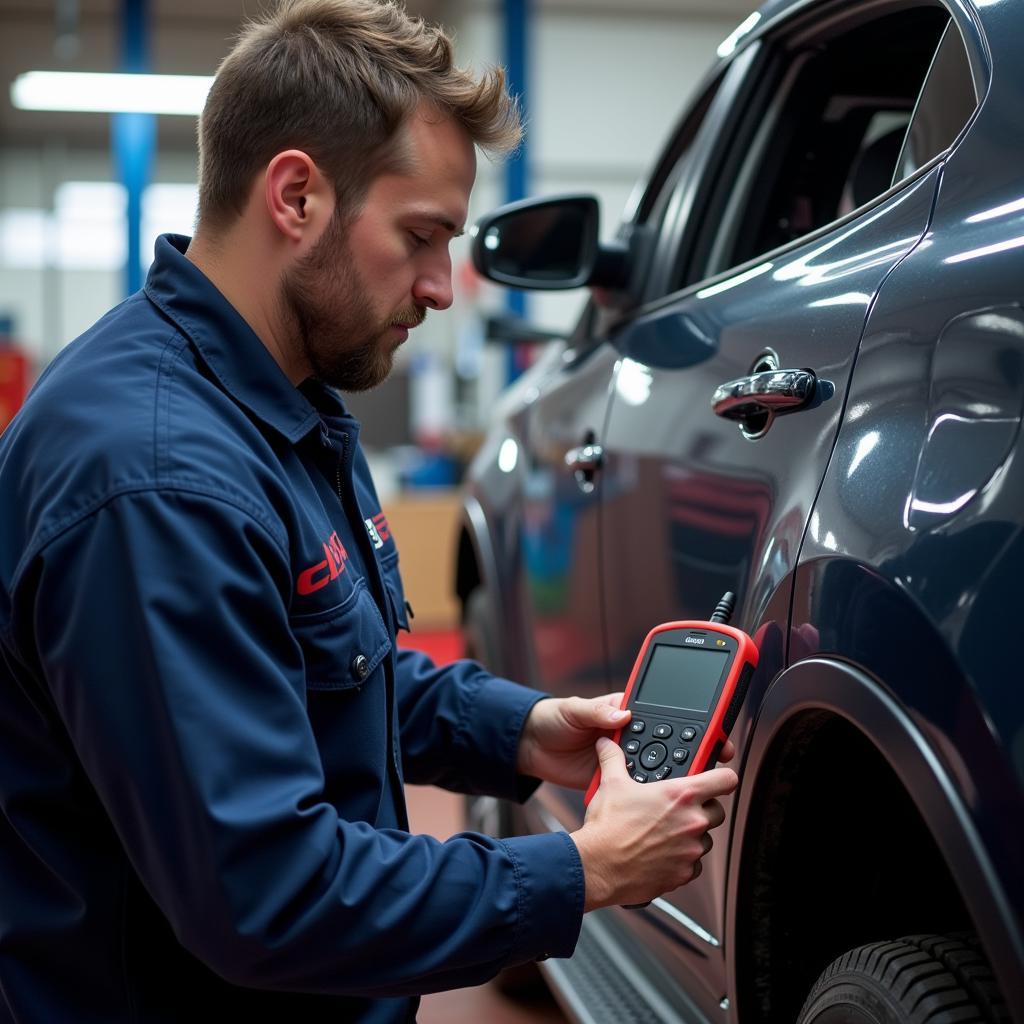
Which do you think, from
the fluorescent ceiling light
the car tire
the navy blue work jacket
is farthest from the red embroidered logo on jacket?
the fluorescent ceiling light

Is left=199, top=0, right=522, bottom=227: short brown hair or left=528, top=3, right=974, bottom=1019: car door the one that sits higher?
left=199, top=0, right=522, bottom=227: short brown hair

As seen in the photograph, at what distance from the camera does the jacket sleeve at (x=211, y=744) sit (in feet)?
3.38

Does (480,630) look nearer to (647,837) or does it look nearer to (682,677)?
(682,677)

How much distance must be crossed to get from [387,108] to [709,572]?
2.01 ft

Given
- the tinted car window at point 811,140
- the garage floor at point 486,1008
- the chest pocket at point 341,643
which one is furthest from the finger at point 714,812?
the garage floor at point 486,1008

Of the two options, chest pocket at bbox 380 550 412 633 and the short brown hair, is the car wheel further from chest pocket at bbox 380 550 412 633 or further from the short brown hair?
the short brown hair

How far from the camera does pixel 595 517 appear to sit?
1951 mm

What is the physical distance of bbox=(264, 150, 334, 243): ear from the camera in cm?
127

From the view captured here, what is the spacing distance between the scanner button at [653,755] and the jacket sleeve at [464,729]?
0.32m

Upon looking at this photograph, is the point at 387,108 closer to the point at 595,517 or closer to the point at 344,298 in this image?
the point at 344,298

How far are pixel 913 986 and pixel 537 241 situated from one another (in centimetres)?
153

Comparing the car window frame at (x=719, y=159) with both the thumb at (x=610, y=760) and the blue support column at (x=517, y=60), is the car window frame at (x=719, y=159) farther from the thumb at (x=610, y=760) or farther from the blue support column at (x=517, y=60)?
the blue support column at (x=517, y=60)

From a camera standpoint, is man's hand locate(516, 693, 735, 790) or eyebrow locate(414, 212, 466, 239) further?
man's hand locate(516, 693, 735, 790)

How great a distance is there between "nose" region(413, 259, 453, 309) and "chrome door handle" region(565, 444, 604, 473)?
0.60 metres
